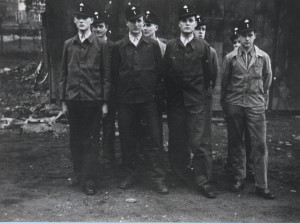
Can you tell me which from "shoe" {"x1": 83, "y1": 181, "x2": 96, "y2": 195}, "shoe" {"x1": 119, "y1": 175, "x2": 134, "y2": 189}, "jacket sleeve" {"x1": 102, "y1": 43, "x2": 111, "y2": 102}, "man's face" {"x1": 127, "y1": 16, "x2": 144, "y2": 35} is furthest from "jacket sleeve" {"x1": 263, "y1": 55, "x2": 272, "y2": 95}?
"shoe" {"x1": 83, "y1": 181, "x2": 96, "y2": 195}

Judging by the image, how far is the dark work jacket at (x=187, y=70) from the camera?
205 inches

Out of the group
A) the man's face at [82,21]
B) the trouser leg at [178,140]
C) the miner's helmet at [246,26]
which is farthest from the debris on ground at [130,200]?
the miner's helmet at [246,26]

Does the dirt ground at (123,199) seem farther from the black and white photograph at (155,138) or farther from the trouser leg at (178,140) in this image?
the trouser leg at (178,140)

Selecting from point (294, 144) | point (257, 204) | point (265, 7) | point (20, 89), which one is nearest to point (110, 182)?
point (257, 204)

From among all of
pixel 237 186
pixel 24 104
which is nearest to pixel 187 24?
pixel 237 186

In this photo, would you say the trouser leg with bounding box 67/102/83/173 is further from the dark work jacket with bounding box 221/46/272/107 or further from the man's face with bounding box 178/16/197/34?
the dark work jacket with bounding box 221/46/272/107

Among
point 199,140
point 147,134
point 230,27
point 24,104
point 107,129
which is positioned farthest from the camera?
point 24,104

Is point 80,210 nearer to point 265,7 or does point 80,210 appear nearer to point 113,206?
point 113,206

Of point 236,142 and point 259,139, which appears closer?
point 259,139

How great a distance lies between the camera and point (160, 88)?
546 cm

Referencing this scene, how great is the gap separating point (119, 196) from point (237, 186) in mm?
1486

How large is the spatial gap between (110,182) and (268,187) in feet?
6.79

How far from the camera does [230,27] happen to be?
9133mm

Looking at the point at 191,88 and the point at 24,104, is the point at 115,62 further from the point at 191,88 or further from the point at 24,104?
the point at 24,104
